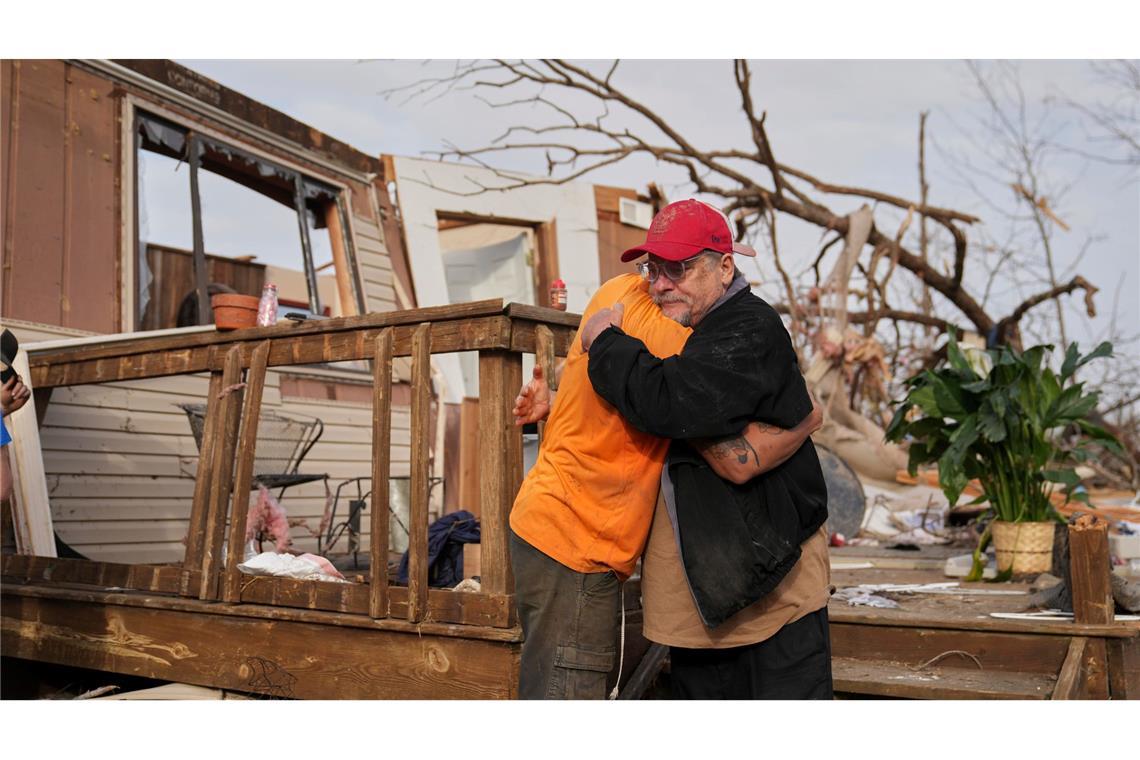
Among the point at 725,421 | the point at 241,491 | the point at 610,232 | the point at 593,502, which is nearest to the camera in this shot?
the point at 725,421

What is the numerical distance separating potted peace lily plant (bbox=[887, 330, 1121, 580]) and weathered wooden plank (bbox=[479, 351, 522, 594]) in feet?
10.8

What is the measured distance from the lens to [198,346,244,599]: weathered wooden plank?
477cm

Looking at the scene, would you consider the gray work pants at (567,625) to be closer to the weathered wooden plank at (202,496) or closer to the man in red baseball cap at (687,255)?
the man in red baseball cap at (687,255)

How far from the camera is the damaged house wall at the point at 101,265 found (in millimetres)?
6738

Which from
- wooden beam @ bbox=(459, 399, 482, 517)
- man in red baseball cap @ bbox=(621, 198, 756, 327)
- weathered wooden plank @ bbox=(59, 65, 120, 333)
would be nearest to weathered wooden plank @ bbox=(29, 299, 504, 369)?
weathered wooden plank @ bbox=(59, 65, 120, 333)

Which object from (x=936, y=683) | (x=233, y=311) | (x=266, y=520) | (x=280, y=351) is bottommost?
(x=936, y=683)

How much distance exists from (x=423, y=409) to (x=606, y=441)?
166 centimetres

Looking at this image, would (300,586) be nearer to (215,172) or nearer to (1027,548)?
(1027,548)

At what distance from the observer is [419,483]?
406 centimetres

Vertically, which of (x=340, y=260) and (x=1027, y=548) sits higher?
(x=340, y=260)

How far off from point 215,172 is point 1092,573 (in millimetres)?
7459

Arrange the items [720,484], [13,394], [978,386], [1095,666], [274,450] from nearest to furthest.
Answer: [720,484]
[1095,666]
[13,394]
[978,386]
[274,450]

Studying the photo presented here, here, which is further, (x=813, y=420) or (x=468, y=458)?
(x=468, y=458)

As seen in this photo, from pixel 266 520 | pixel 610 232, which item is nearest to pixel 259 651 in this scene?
pixel 266 520
